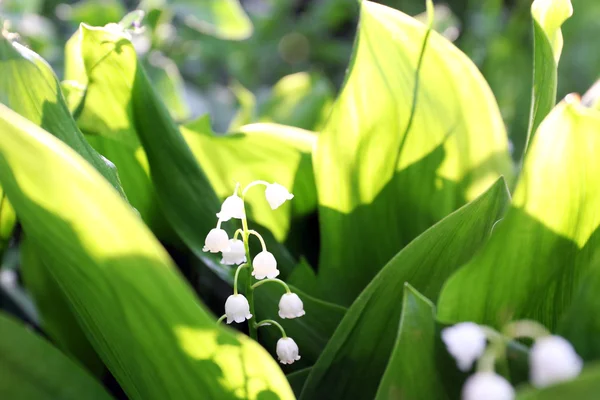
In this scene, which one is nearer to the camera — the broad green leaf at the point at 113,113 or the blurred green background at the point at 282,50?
the broad green leaf at the point at 113,113

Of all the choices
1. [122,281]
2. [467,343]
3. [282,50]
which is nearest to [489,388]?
[467,343]

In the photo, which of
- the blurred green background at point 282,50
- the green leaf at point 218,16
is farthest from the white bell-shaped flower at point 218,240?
the green leaf at point 218,16

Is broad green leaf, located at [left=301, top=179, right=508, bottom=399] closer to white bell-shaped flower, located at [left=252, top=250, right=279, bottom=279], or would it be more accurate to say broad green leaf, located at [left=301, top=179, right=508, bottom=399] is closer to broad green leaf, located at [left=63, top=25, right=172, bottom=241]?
white bell-shaped flower, located at [left=252, top=250, right=279, bottom=279]

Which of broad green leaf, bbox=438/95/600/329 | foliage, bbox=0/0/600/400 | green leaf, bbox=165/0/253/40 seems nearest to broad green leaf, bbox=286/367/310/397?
foliage, bbox=0/0/600/400

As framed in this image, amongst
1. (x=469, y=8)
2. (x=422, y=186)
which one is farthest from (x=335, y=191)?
(x=469, y=8)

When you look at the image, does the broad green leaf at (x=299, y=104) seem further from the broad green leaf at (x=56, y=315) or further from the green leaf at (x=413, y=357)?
the green leaf at (x=413, y=357)

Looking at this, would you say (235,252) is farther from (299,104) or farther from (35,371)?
(299,104)
